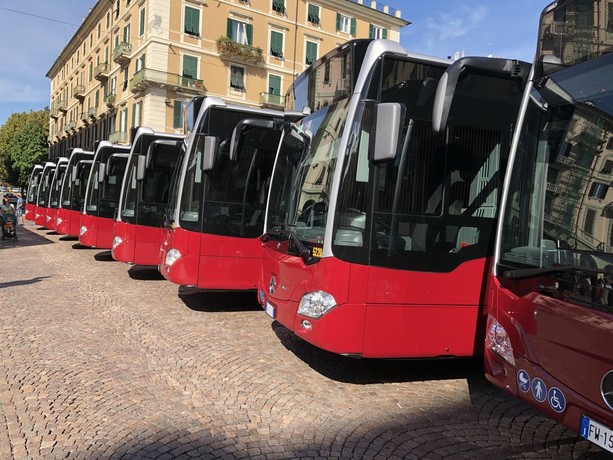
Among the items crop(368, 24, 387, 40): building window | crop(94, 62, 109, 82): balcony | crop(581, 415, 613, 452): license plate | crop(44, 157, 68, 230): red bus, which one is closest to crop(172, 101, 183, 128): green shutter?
crop(94, 62, 109, 82): balcony

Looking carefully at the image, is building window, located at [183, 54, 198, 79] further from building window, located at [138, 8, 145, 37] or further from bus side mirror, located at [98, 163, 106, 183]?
bus side mirror, located at [98, 163, 106, 183]

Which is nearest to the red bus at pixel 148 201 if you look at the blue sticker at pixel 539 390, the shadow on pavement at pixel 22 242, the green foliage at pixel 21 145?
the blue sticker at pixel 539 390

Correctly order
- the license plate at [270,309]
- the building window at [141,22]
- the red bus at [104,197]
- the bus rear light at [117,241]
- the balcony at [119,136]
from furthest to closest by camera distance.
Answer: the balcony at [119,136] < the building window at [141,22] < the red bus at [104,197] < the bus rear light at [117,241] < the license plate at [270,309]

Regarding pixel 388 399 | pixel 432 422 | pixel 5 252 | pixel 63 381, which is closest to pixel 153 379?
pixel 63 381

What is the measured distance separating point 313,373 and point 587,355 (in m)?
2.82

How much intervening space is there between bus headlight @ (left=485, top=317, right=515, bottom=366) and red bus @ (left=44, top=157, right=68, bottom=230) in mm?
17060

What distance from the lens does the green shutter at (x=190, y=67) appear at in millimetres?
34869

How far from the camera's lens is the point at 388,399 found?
4.48 meters

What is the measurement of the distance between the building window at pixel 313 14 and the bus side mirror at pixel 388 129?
38996mm

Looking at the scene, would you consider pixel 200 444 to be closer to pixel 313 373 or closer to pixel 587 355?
pixel 313 373

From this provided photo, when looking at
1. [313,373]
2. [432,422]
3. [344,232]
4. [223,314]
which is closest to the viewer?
[432,422]

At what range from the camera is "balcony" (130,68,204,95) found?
33344 millimetres

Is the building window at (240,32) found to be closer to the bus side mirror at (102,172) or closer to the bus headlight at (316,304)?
the bus side mirror at (102,172)

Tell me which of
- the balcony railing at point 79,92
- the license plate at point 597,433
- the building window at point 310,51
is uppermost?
the building window at point 310,51
